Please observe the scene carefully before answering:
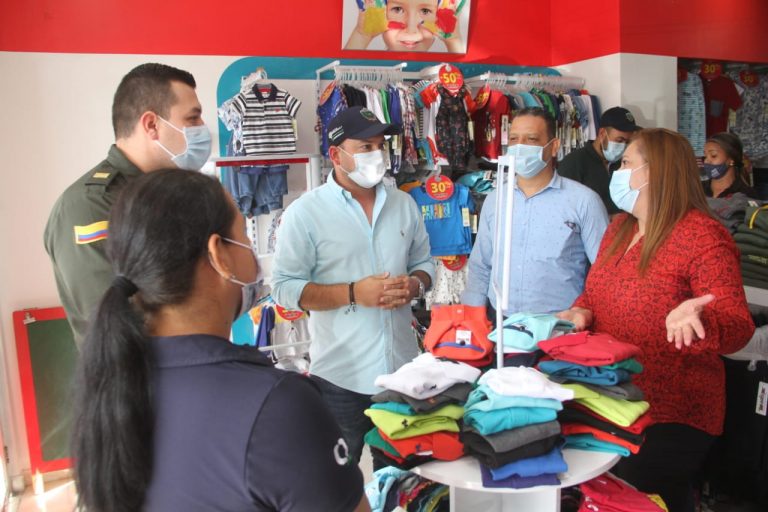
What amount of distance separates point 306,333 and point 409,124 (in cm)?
167

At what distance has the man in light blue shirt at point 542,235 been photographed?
2.87 metres

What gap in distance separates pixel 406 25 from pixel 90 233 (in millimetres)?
4000

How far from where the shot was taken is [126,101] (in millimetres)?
2111

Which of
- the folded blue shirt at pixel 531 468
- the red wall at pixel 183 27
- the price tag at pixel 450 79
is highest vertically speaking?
the red wall at pixel 183 27

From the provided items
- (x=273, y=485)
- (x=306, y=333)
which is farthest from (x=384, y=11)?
(x=273, y=485)

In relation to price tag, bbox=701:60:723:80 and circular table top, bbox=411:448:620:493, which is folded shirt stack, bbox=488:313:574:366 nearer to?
circular table top, bbox=411:448:620:493

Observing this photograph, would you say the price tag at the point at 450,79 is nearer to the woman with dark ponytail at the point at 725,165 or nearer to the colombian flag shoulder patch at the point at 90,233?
the woman with dark ponytail at the point at 725,165

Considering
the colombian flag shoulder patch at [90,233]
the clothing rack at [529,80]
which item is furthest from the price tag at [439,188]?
the colombian flag shoulder patch at [90,233]

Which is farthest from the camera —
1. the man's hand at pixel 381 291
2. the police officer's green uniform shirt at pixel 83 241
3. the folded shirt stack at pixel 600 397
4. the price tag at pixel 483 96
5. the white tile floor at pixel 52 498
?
the price tag at pixel 483 96

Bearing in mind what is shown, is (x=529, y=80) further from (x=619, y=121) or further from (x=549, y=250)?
(x=549, y=250)

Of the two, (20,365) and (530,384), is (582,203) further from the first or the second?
(20,365)

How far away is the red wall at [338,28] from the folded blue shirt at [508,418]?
3.76 m

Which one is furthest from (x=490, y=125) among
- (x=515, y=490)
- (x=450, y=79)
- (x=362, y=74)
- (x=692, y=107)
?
(x=515, y=490)

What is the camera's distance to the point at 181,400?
104 cm
